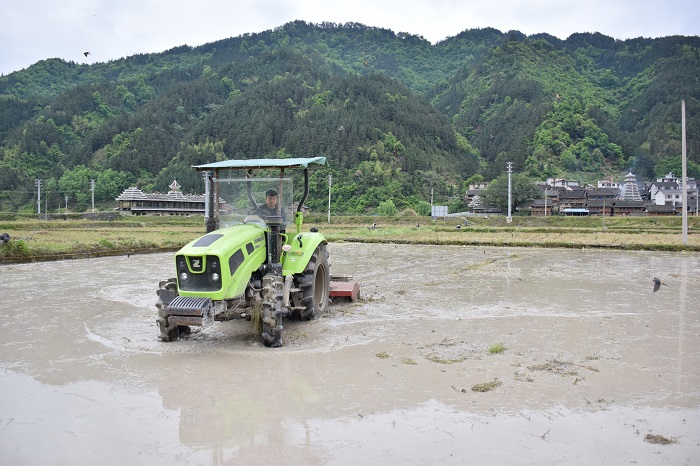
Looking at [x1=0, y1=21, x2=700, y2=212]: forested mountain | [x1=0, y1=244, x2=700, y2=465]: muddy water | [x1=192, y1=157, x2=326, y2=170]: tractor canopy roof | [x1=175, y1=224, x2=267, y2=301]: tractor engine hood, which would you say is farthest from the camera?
[x1=0, y1=21, x2=700, y2=212]: forested mountain

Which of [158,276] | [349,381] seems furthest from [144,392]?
[158,276]

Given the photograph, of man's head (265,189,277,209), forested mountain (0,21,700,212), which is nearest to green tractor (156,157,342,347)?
man's head (265,189,277,209)

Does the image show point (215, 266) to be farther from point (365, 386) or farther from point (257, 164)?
point (365, 386)

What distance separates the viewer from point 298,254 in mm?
8695

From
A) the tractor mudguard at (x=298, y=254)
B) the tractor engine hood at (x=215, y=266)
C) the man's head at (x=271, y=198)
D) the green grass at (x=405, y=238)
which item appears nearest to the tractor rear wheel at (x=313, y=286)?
the tractor mudguard at (x=298, y=254)

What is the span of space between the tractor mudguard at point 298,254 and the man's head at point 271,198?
69 cm

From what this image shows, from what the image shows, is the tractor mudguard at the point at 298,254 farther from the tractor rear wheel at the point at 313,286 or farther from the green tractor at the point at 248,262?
the tractor rear wheel at the point at 313,286

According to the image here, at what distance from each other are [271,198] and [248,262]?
4.39ft

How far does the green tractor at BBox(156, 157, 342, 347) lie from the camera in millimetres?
7035

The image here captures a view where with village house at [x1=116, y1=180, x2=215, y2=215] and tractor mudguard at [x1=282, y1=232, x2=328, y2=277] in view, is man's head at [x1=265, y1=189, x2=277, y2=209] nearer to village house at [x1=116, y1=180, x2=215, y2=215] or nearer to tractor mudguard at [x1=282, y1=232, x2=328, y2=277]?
tractor mudguard at [x1=282, y1=232, x2=328, y2=277]

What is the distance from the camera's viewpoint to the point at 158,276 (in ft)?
53.3

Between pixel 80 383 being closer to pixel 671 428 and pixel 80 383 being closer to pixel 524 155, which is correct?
pixel 671 428

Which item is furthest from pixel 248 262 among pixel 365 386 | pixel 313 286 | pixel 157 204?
pixel 157 204

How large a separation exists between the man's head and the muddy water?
1950 mm
